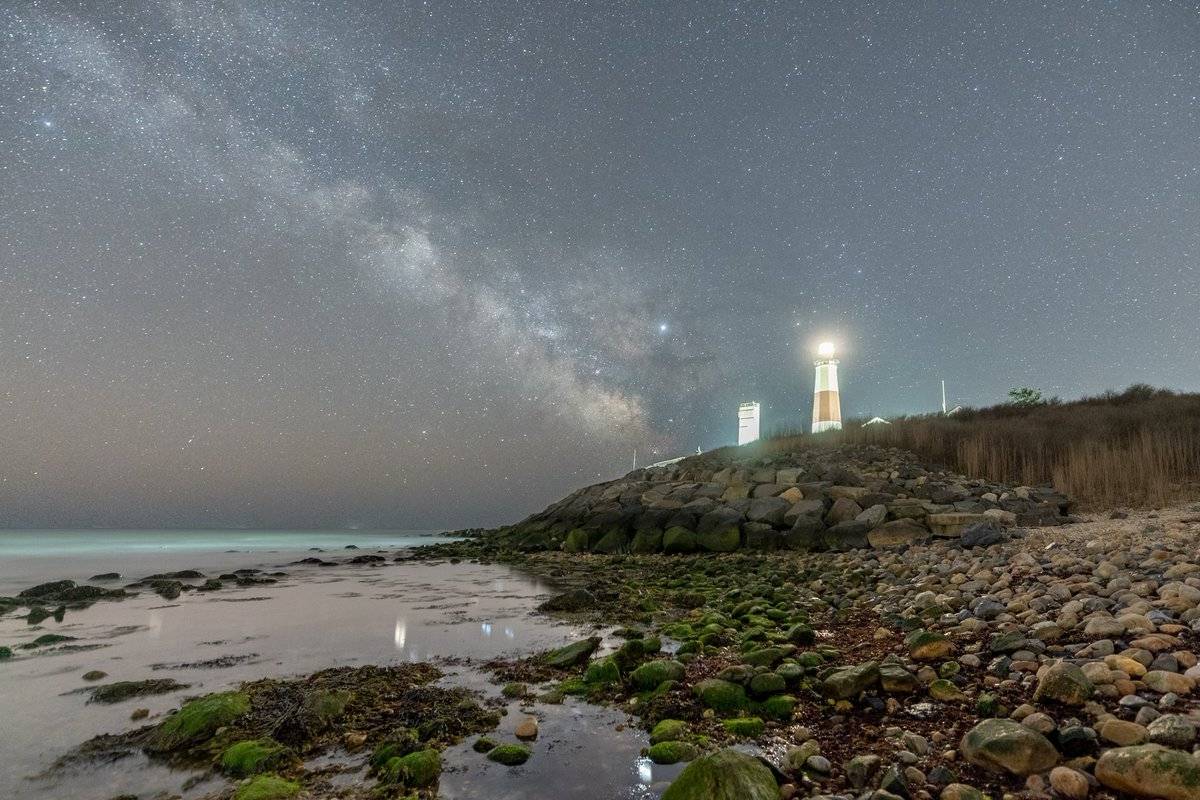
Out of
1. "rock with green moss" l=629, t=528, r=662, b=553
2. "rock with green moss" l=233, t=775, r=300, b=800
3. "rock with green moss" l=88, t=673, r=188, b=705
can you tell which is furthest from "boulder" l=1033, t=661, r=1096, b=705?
"rock with green moss" l=629, t=528, r=662, b=553

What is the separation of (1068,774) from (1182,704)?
995mm

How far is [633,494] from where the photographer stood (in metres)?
20.5

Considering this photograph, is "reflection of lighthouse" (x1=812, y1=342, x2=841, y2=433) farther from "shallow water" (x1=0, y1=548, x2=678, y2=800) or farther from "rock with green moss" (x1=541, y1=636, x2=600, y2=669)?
"rock with green moss" (x1=541, y1=636, x2=600, y2=669)

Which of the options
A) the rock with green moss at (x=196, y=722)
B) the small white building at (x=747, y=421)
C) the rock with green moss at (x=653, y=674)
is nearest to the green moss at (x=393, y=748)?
the rock with green moss at (x=196, y=722)

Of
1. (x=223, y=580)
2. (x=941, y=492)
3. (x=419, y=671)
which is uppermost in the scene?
(x=941, y=492)

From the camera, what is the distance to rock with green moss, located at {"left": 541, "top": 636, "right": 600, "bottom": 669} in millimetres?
4961

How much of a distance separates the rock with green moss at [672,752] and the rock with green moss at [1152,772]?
5.86 ft

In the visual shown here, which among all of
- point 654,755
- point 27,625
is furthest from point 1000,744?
point 27,625

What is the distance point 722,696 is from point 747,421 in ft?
138

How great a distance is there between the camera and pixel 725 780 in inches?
96.3

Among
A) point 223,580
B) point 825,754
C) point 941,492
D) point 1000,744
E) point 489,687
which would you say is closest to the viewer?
point 1000,744

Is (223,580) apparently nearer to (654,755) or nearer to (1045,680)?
(654,755)

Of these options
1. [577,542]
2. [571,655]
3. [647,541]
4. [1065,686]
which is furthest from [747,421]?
[1065,686]

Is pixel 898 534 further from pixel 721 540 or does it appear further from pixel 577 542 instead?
pixel 577 542
